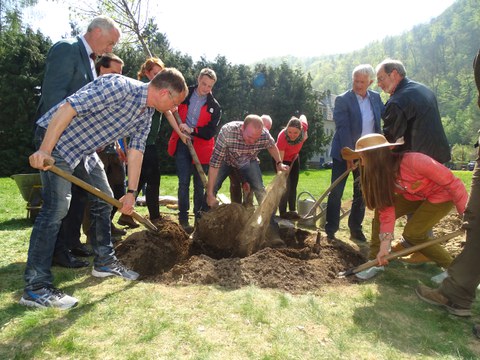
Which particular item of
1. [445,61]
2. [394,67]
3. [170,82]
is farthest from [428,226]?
[445,61]

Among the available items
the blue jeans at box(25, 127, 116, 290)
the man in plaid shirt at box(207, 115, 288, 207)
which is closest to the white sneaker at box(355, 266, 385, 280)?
the man in plaid shirt at box(207, 115, 288, 207)

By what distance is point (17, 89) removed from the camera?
57.3 feet

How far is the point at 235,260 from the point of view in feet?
12.9

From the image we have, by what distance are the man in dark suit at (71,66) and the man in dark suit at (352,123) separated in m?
3.06

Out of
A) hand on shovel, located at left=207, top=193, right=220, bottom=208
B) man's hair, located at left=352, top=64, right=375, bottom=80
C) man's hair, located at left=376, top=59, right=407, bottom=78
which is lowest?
hand on shovel, located at left=207, top=193, right=220, bottom=208

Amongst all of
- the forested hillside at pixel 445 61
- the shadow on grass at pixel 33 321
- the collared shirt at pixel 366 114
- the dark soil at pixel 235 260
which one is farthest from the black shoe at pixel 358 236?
the forested hillside at pixel 445 61

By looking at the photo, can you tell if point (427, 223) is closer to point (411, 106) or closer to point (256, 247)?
point (411, 106)

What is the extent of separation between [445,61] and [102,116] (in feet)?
375

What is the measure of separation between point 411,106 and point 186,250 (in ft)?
9.89

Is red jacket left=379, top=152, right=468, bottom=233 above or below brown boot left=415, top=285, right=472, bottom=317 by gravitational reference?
above

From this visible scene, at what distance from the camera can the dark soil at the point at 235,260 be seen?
3600 mm

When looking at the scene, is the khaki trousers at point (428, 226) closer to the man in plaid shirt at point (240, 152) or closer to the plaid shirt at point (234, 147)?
the man in plaid shirt at point (240, 152)

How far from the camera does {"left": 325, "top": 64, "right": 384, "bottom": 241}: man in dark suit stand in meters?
5.23

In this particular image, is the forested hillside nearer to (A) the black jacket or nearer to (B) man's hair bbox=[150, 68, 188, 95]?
(A) the black jacket
